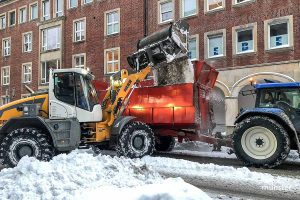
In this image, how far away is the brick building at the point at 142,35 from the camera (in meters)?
20.8

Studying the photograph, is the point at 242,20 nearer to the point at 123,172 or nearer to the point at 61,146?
the point at 61,146

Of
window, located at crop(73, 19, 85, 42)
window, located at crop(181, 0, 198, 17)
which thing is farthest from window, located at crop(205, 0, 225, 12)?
window, located at crop(73, 19, 85, 42)

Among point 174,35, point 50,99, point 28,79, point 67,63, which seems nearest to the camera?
point 50,99

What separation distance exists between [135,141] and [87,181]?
5097 millimetres

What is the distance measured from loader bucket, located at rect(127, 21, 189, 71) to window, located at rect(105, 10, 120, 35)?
16426 mm

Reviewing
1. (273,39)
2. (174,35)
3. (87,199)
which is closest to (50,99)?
(174,35)

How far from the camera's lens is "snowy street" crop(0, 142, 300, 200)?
18.8 feet

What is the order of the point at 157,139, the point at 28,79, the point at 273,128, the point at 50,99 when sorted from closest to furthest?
the point at 273,128
the point at 50,99
the point at 157,139
the point at 28,79

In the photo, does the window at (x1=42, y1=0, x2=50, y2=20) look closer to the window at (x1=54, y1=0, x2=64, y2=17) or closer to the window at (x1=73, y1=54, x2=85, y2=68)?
the window at (x1=54, y1=0, x2=64, y2=17)

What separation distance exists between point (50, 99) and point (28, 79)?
1024 inches

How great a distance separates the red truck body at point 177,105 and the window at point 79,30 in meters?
19.0

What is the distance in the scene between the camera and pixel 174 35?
11961 millimetres

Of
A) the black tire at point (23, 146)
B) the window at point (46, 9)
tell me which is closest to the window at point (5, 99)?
the window at point (46, 9)

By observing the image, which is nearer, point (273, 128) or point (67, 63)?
point (273, 128)
